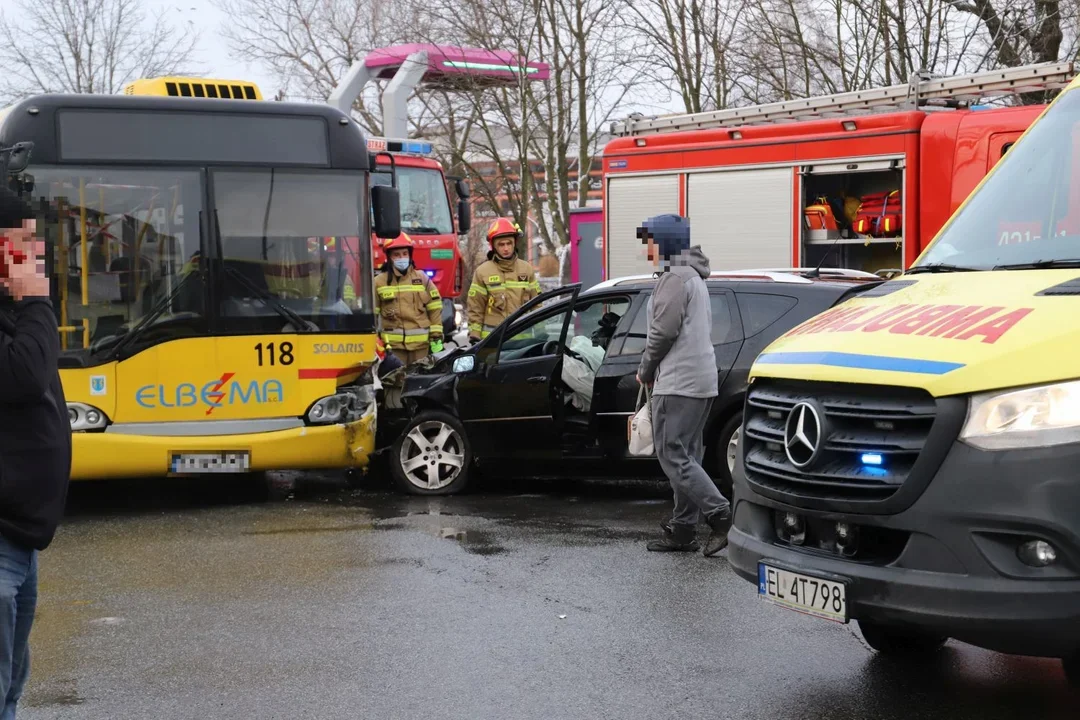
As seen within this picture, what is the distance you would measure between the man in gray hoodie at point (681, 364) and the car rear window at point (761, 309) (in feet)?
4.85

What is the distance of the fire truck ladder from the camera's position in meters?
11.9

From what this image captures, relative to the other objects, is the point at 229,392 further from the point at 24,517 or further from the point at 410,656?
the point at 24,517

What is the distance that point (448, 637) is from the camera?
19.4 feet

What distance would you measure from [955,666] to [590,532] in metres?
3.23

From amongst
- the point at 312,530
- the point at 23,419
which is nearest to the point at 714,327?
the point at 312,530

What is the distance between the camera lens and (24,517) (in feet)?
12.3

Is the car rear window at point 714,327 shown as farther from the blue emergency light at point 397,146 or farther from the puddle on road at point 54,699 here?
the blue emergency light at point 397,146

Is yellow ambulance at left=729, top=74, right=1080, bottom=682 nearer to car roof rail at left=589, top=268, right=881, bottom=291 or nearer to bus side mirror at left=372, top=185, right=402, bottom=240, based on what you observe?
car roof rail at left=589, top=268, right=881, bottom=291

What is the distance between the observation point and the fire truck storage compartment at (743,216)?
1339 centimetres

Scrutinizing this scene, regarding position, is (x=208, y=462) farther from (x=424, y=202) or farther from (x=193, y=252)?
(x=424, y=202)

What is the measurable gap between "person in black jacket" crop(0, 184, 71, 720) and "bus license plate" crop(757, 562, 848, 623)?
2.39 metres

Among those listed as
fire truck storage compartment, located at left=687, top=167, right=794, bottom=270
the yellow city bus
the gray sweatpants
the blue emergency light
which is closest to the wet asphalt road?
the gray sweatpants

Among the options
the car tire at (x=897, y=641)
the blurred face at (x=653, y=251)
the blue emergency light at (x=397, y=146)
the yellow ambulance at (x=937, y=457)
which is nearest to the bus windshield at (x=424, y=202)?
the blue emergency light at (x=397, y=146)

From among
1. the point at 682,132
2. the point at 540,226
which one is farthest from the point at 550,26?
the point at 682,132
